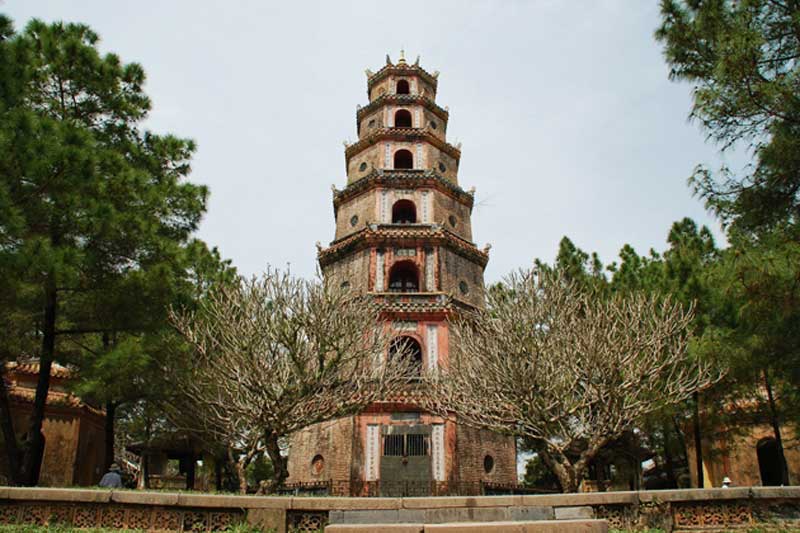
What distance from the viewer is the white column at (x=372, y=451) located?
59.1ft

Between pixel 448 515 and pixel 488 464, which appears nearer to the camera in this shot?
pixel 448 515

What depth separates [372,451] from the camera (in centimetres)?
1828

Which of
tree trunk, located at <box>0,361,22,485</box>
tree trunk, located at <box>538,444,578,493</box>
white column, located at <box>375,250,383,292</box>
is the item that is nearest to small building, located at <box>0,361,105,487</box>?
tree trunk, located at <box>0,361,22,485</box>

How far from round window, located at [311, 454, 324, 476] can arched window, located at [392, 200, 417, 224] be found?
9.27 m

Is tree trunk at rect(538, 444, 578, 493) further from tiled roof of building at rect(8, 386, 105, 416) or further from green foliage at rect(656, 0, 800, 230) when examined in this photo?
tiled roof of building at rect(8, 386, 105, 416)

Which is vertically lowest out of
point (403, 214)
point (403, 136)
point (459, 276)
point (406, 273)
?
point (459, 276)

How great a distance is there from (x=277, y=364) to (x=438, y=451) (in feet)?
20.3

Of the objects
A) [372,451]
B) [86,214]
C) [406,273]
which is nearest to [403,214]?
[406,273]

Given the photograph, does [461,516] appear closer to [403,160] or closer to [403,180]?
[403,180]

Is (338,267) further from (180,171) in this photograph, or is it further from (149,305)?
(149,305)

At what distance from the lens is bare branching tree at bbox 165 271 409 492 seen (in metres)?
14.1

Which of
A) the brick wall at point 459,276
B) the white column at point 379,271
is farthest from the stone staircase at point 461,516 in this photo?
the brick wall at point 459,276

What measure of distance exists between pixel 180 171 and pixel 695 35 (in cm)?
1245

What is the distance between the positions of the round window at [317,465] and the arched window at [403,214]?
9.27 meters
